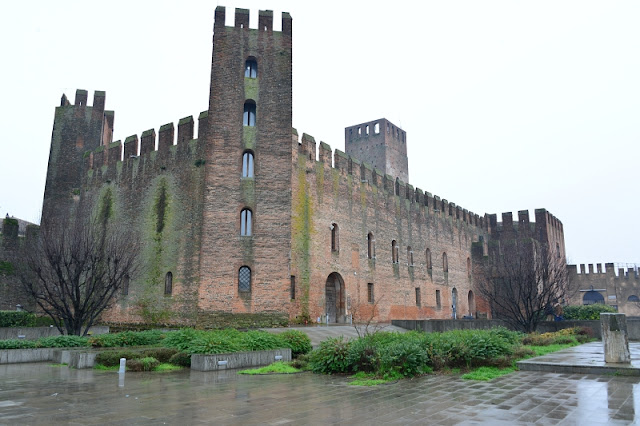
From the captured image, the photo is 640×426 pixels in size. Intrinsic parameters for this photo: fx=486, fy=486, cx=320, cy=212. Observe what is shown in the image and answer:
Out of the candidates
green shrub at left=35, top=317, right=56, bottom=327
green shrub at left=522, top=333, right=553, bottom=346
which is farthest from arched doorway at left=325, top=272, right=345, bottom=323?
green shrub at left=35, top=317, right=56, bottom=327

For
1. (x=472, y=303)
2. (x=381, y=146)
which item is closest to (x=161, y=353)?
(x=472, y=303)

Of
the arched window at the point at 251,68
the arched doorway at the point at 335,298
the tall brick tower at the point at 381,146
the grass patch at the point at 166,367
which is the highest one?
the tall brick tower at the point at 381,146

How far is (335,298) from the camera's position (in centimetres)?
2580

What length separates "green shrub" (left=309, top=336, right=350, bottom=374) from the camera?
10109 millimetres

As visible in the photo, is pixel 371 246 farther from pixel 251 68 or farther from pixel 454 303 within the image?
pixel 454 303

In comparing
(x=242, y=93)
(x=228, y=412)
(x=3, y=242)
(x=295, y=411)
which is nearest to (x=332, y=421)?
(x=295, y=411)

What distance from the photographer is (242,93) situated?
Answer: 22.8 m

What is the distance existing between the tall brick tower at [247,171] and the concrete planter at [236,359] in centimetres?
825

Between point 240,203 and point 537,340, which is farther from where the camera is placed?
point 240,203

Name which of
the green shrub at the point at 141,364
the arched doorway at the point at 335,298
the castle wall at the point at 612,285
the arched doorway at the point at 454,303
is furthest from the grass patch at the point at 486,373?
the castle wall at the point at 612,285

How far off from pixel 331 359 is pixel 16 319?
58.0 ft

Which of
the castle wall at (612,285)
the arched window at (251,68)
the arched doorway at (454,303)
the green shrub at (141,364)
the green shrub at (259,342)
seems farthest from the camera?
the castle wall at (612,285)

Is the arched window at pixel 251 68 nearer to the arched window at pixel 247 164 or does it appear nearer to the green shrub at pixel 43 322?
the arched window at pixel 247 164

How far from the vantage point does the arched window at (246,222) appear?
21484mm
